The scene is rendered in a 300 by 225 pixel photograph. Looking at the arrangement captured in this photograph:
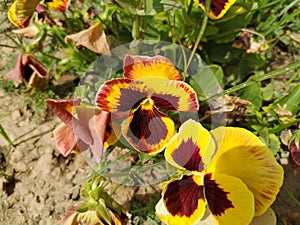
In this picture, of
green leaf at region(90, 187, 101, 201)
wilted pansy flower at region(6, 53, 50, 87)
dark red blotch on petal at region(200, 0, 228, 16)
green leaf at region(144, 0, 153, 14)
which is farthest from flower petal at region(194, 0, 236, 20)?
wilted pansy flower at region(6, 53, 50, 87)

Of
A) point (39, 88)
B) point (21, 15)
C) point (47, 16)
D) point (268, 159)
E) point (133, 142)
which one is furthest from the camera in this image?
point (39, 88)

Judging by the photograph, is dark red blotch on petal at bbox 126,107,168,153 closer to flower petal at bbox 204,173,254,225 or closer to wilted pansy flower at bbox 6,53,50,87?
flower petal at bbox 204,173,254,225

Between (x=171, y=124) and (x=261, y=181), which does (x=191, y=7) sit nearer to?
(x=171, y=124)

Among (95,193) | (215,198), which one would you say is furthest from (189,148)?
(95,193)

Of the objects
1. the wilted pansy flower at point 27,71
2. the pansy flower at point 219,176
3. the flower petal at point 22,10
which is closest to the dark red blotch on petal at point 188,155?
the pansy flower at point 219,176

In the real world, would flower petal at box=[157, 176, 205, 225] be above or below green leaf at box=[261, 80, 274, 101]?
above

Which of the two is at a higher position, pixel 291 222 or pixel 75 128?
pixel 75 128

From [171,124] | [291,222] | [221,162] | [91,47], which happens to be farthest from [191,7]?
[291,222]

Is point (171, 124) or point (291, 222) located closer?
point (171, 124)
